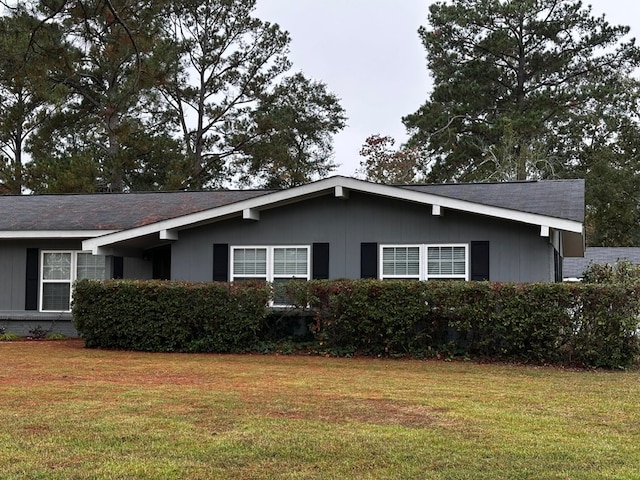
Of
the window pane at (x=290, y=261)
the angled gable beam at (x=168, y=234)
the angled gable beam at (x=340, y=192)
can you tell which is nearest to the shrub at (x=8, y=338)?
the angled gable beam at (x=168, y=234)

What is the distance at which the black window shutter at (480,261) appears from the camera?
1286 cm

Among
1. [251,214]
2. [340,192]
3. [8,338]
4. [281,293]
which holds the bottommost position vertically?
[8,338]

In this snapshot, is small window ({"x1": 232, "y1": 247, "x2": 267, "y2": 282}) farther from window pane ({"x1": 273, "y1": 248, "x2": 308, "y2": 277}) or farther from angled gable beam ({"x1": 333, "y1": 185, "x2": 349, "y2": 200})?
angled gable beam ({"x1": 333, "y1": 185, "x2": 349, "y2": 200})

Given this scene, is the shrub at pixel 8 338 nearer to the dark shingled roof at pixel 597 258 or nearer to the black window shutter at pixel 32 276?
the black window shutter at pixel 32 276

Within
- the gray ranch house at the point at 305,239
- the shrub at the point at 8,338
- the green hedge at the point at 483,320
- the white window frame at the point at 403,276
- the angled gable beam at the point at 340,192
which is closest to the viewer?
the green hedge at the point at 483,320

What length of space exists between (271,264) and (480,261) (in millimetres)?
3793

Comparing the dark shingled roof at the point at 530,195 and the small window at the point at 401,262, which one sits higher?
the dark shingled roof at the point at 530,195

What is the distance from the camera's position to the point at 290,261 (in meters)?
13.9

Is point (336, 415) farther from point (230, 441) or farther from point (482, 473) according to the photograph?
point (482, 473)

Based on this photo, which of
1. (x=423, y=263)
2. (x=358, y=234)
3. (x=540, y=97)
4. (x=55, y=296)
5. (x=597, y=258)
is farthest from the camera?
(x=540, y=97)

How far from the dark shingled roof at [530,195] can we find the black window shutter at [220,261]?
12.1ft

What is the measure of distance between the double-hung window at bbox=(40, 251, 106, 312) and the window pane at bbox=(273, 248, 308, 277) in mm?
3914

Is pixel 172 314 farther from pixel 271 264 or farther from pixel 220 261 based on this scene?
pixel 271 264

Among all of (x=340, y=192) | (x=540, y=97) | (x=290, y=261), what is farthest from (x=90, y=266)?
(x=540, y=97)
